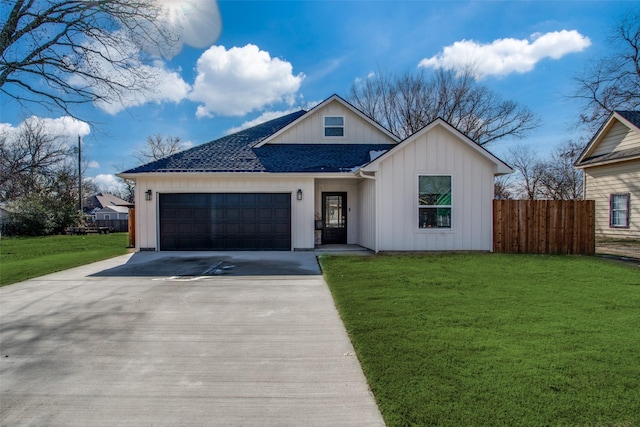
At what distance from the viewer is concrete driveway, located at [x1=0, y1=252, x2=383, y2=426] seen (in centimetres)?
263

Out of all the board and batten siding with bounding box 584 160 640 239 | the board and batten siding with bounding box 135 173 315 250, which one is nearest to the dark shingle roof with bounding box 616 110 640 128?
the board and batten siding with bounding box 584 160 640 239

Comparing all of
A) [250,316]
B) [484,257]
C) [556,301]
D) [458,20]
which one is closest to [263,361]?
[250,316]

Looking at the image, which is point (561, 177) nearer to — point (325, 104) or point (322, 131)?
point (322, 131)

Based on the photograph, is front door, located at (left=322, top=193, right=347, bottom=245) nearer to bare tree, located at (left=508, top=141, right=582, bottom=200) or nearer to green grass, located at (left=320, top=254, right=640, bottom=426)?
green grass, located at (left=320, top=254, right=640, bottom=426)

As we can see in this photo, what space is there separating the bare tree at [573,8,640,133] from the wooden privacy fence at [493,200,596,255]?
1513 cm

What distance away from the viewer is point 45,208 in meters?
24.8

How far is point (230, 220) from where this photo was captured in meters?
12.1

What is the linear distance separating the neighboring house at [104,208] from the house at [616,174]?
44.6 metres

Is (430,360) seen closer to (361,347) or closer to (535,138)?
(361,347)

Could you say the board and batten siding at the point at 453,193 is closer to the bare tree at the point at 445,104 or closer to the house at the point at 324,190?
the house at the point at 324,190

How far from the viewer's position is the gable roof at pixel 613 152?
14250 mm

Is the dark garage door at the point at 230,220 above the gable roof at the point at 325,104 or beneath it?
beneath

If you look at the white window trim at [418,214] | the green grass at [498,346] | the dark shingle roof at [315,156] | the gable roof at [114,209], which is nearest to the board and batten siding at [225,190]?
the dark shingle roof at [315,156]

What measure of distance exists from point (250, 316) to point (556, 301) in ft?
15.0
